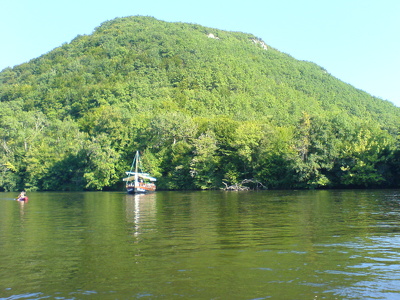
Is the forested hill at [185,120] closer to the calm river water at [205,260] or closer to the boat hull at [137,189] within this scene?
the boat hull at [137,189]

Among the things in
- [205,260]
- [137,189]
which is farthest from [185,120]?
[205,260]

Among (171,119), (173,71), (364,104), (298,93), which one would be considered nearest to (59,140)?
(171,119)

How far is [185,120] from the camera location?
336ft

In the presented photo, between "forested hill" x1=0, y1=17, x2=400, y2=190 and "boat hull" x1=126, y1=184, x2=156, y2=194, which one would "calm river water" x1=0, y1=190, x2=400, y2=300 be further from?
"forested hill" x1=0, y1=17, x2=400, y2=190

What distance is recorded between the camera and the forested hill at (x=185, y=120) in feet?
272

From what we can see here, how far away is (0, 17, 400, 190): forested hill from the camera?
3260 inches

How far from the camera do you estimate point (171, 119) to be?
101 m

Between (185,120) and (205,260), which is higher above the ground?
(185,120)

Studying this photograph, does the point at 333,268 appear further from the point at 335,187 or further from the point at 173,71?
the point at 173,71

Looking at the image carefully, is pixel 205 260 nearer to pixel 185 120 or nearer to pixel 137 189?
pixel 137 189

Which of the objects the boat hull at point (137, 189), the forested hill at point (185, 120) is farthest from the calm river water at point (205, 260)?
the forested hill at point (185, 120)

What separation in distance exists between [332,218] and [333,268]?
50.5ft

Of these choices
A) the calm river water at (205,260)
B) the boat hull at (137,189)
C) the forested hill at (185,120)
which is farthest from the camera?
the forested hill at (185,120)

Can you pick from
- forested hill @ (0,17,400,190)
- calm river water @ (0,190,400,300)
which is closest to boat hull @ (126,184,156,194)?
forested hill @ (0,17,400,190)
